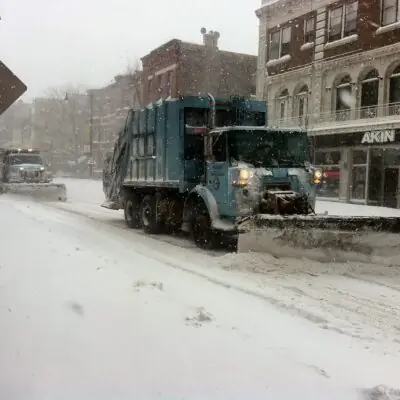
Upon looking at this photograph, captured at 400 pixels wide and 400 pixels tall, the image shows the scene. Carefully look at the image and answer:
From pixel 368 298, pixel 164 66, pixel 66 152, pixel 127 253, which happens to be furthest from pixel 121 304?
pixel 66 152

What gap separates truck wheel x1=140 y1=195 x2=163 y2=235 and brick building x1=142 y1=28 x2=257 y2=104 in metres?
25.0

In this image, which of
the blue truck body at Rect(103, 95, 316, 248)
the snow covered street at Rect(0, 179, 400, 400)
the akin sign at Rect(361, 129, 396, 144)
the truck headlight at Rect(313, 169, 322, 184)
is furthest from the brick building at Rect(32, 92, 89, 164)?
the snow covered street at Rect(0, 179, 400, 400)

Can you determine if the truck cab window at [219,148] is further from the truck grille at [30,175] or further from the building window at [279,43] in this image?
the building window at [279,43]

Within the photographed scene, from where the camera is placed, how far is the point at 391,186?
74.0 feet

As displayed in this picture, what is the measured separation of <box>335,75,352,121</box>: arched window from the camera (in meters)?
25.0

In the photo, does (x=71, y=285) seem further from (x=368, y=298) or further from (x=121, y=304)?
(x=368, y=298)

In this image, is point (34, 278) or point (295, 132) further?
point (295, 132)

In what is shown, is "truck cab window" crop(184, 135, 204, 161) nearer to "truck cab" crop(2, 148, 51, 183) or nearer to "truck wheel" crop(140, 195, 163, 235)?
"truck wheel" crop(140, 195, 163, 235)

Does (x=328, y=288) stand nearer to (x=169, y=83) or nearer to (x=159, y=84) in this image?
(x=169, y=83)

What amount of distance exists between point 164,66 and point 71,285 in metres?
34.2

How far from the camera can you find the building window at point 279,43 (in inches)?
1124

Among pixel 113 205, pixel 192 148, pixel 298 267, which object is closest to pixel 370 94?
pixel 113 205

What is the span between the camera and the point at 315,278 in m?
7.74

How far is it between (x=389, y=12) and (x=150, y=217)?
1580 cm
